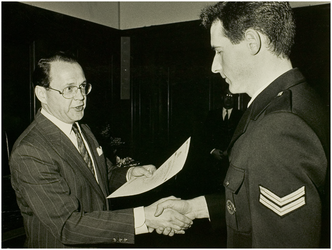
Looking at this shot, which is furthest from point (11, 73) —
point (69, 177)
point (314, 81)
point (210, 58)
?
point (314, 81)

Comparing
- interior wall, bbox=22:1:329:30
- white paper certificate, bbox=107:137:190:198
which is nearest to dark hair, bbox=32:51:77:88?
white paper certificate, bbox=107:137:190:198

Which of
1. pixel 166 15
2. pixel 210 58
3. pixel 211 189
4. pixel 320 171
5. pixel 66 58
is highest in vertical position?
pixel 166 15

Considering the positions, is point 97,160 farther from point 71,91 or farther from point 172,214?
point 172,214

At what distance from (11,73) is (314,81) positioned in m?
3.96

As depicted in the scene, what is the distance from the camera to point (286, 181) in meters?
0.95

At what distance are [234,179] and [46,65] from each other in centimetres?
122

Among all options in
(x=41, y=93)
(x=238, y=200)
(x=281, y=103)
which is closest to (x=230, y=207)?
(x=238, y=200)

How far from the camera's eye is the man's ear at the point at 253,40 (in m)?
1.15

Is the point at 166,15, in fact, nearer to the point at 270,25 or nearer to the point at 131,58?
the point at 131,58

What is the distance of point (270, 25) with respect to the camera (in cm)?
115

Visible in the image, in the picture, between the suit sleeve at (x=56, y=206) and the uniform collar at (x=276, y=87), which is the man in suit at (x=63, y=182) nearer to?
the suit sleeve at (x=56, y=206)

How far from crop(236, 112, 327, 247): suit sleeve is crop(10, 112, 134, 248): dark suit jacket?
714 millimetres

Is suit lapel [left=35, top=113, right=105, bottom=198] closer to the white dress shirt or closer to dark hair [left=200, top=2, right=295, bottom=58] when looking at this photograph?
the white dress shirt

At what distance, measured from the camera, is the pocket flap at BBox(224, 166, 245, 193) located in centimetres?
109
